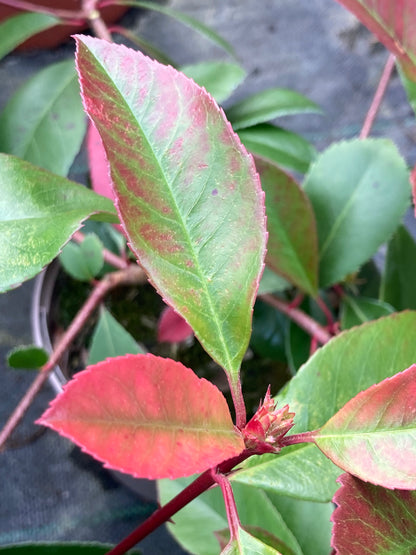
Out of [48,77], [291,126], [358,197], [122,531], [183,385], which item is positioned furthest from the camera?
[291,126]

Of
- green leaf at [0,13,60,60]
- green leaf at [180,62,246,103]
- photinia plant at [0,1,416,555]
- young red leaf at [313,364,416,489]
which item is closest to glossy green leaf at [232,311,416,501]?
photinia plant at [0,1,416,555]

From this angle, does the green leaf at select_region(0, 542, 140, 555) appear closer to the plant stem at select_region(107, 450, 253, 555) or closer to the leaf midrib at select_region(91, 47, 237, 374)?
the plant stem at select_region(107, 450, 253, 555)

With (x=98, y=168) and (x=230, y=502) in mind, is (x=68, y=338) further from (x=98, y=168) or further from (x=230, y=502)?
(x=230, y=502)

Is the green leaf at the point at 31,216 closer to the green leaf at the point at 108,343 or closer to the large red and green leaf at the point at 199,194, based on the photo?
the large red and green leaf at the point at 199,194

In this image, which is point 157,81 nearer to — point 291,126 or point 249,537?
point 249,537

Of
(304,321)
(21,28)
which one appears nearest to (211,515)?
(304,321)

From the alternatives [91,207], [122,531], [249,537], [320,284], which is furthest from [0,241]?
[122,531]
